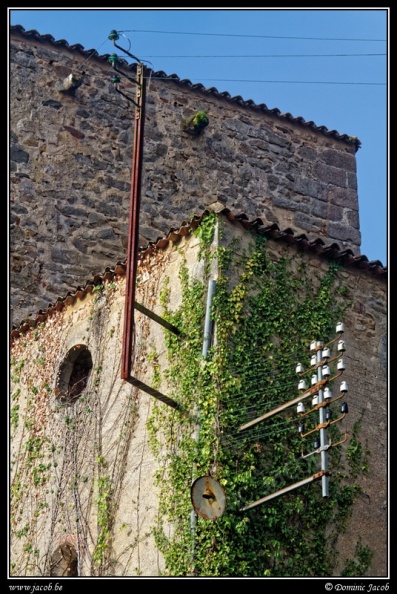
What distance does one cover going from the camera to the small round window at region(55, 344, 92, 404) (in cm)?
1473

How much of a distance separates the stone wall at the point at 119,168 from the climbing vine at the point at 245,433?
12.7 ft

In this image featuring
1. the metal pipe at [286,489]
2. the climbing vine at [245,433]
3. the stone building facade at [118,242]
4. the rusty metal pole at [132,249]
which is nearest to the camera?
the metal pipe at [286,489]

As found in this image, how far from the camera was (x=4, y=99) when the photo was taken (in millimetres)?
14195

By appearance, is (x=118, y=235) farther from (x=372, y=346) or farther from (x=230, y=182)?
(x=372, y=346)

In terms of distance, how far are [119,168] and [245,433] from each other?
655cm

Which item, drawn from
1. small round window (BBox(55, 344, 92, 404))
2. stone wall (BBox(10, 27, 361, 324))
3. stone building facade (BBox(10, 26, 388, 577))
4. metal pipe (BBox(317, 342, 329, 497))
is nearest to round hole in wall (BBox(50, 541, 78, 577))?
stone building facade (BBox(10, 26, 388, 577))

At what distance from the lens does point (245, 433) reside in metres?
12.6

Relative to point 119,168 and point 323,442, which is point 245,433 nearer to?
point 323,442

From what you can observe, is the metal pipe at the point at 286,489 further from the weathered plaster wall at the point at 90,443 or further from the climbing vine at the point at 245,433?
the weathered plaster wall at the point at 90,443

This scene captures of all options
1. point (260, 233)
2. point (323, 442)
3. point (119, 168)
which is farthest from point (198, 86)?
point (323, 442)

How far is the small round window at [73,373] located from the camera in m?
14.7

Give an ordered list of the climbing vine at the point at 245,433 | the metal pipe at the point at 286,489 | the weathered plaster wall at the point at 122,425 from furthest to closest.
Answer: the weathered plaster wall at the point at 122,425 < the climbing vine at the point at 245,433 < the metal pipe at the point at 286,489

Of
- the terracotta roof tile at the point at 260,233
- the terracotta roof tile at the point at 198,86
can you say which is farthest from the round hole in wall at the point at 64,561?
the terracotta roof tile at the point at 198,86
